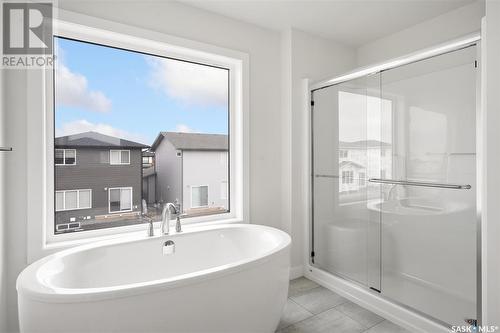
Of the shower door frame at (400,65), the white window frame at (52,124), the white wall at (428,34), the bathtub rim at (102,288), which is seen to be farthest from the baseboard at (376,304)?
the white wall at (428,34)

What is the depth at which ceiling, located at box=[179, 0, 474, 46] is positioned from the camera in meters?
2.37

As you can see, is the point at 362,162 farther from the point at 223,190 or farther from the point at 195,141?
the point at 195,141

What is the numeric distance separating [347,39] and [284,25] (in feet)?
2.81

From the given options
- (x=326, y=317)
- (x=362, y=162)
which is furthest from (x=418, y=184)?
(x=326, y=317)

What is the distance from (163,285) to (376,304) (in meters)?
1.77

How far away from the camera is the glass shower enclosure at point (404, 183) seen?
1777 mm

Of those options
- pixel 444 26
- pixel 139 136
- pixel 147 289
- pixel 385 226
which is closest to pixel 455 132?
pixel 385 226

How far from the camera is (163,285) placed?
131cm

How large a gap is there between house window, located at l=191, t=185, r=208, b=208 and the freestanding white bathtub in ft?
1.31

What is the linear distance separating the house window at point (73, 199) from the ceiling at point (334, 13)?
1.81 meters

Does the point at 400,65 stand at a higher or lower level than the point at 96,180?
higher

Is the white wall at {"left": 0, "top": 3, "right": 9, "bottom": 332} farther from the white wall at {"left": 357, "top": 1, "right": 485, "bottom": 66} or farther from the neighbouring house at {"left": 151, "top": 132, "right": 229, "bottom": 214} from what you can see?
the white wall at {"left": 357, "top": 1, "right": 485, "bottom": 66}

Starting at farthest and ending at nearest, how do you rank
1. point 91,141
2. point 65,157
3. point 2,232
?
point 91,141 < point 65,157 < point 2,232

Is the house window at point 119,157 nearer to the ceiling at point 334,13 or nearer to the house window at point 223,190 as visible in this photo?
the house window at point 223,190
